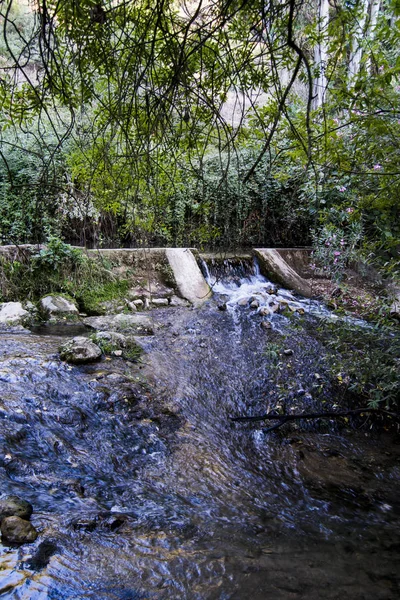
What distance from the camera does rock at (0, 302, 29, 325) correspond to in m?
5.21

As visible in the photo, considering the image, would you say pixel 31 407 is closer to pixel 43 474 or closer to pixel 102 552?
pixel 43 474

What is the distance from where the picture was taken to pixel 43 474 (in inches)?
96.6

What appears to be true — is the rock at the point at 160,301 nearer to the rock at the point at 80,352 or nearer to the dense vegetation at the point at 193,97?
the rock at the point at 80,352

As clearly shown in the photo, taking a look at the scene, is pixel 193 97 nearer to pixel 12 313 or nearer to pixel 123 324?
pixel 123 324

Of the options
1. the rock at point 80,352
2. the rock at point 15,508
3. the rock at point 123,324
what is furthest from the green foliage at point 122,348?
the rock at point 15,508

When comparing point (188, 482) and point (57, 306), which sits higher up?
point (57, 306)

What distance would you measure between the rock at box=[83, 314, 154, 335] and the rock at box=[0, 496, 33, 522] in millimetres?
3278

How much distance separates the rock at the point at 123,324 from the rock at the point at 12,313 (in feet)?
2.79

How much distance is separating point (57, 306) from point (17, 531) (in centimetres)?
424

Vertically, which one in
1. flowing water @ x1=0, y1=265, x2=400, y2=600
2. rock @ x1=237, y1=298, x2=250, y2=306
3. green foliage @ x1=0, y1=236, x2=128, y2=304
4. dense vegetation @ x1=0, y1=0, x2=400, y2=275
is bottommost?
flowing water @ x1=0, y1=265, x2=400, y2=600

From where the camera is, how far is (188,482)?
2631 millimetres

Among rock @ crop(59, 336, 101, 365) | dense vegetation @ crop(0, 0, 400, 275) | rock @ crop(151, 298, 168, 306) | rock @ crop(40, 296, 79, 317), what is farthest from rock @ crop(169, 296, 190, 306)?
dense vegetation @ crop(0, 0, 400, 275)

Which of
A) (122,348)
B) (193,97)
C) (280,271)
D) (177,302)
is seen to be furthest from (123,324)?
(280,271)

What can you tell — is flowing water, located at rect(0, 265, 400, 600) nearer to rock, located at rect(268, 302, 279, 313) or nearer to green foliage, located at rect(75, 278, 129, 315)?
green foliage, located at rect(75, 278, 129, 315)
